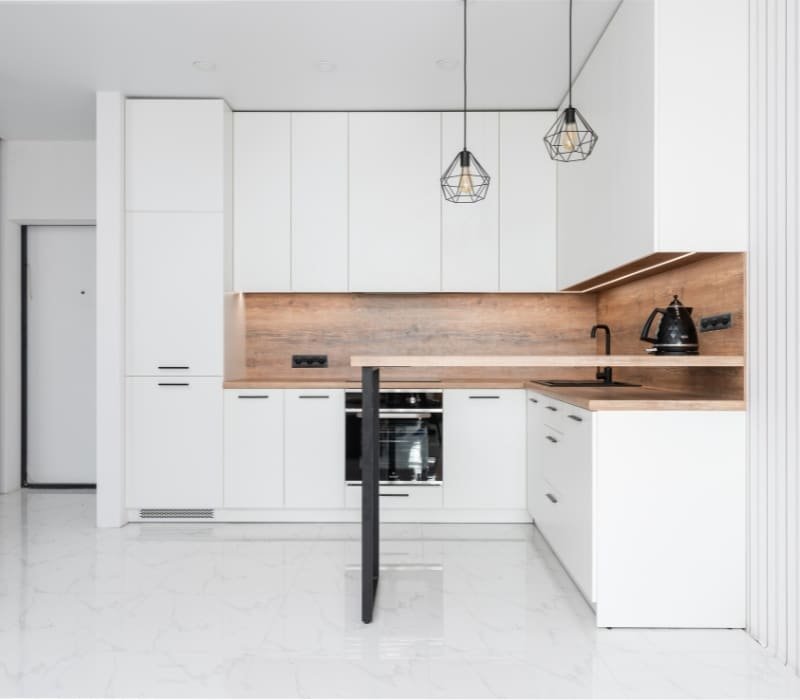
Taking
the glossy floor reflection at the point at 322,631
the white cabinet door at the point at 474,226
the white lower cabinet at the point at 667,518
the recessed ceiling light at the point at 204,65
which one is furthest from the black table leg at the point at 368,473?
the recessed ceiling light at the point at 204,65

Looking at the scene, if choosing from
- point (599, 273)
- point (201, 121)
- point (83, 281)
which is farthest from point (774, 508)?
point (83, 281)

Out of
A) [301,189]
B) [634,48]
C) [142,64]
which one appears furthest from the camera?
[301,189]

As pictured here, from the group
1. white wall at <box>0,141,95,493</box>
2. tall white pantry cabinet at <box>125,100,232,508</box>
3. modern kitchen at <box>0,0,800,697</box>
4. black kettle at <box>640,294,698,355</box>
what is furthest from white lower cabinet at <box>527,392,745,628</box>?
white wall at <box>0,141,95,493</box>

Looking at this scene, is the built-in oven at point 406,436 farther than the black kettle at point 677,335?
Yes

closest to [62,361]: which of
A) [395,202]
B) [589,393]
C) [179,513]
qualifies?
[179,513]

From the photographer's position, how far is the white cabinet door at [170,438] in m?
3.77

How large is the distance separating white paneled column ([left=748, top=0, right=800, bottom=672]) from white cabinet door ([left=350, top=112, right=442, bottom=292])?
2.05m

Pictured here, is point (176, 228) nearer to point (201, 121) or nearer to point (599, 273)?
point (201, 121)

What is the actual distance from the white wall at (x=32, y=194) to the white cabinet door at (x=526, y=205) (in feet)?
9.98

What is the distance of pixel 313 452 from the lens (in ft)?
12.5

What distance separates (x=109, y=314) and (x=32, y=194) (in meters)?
1.64

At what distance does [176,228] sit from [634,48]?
2.68 m

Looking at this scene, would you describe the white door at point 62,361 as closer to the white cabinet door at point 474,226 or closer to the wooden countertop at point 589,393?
the wooden countertop at point 589,393

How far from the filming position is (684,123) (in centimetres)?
239
